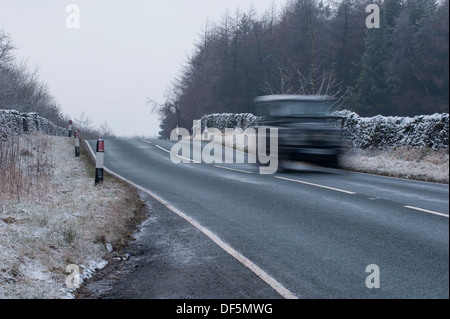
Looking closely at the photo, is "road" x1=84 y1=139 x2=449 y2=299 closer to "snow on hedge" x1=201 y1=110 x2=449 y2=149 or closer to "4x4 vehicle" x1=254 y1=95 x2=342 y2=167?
"4x4 vehicle" x1=254 y1=95 x2=342 y2=167

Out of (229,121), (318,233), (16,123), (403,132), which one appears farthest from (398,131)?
(229,121)

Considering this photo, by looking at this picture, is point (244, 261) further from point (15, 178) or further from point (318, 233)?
point (15, 178)

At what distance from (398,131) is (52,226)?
720 cm

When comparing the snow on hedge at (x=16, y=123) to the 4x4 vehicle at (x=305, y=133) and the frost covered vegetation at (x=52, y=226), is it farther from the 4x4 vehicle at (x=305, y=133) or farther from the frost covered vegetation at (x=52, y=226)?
the 4x4 vehicle at (x=305, y=133)

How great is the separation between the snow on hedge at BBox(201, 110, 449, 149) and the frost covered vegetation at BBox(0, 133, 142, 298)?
13.6 ft

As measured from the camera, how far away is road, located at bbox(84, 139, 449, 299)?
402 centimetres

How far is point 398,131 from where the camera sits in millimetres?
8773

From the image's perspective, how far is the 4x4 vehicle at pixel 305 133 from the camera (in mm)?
7652

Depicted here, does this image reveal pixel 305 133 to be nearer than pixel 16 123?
Yes

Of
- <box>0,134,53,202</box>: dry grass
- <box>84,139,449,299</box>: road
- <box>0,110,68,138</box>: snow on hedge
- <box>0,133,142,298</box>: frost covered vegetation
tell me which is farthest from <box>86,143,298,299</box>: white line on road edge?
<box>0,110,68,138</box>: snow on hedge

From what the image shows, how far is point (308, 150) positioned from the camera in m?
7.69
